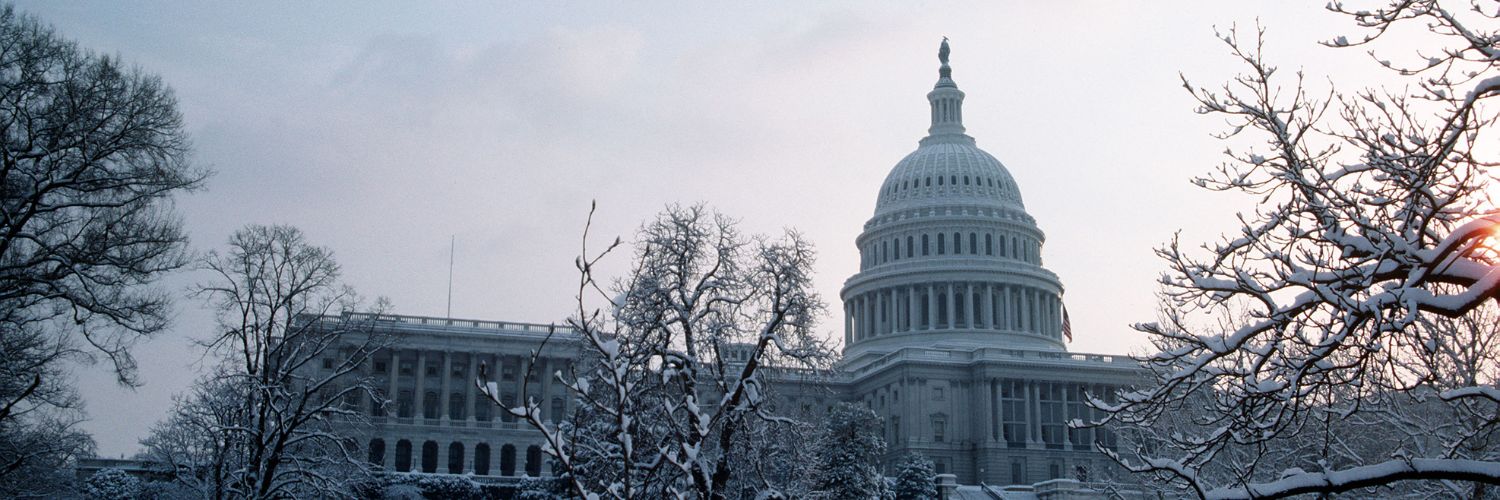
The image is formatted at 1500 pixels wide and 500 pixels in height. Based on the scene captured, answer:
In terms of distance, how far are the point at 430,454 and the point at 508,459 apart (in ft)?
18.8

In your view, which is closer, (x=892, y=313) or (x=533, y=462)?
(x=533, y=462)

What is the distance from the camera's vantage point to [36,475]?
33.8 metres

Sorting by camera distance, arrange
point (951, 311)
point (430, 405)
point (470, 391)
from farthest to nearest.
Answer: point (951, 311), point (430, 405), point (470, 391)

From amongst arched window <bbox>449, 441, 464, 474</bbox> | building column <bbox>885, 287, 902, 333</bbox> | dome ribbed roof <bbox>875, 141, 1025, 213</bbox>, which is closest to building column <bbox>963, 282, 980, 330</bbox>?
building column <bbox>885, 287, 902, 333</bbox>

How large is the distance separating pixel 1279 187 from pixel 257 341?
23557 millimetres

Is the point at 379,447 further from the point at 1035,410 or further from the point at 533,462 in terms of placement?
the point at 1035,410

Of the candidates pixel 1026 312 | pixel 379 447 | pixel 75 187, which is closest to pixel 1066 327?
pixel 1026 312

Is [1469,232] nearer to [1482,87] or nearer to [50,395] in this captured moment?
[1482,87]

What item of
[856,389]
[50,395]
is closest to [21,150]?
[50,395]

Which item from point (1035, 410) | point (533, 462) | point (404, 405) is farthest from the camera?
point (1035, 410)

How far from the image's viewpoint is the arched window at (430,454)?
10781cm

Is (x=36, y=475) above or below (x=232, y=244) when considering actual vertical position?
below

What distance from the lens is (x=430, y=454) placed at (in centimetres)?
10844

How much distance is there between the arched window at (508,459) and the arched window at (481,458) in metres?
1.11
